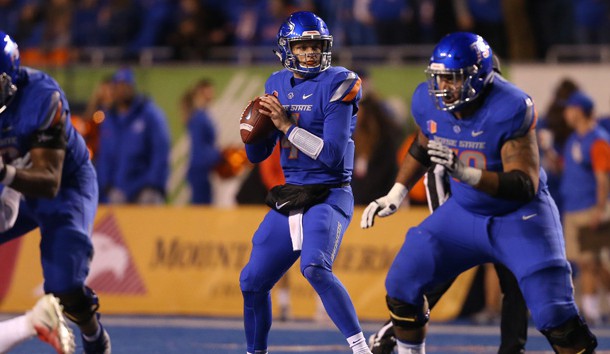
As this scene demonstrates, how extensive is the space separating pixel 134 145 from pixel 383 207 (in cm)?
572

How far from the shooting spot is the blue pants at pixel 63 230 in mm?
6066

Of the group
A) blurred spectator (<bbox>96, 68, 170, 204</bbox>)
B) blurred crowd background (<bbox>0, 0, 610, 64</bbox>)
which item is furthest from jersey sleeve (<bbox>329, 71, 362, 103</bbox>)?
blurred crowd background (<bbox>0, 0, 610, 64</bbox>)

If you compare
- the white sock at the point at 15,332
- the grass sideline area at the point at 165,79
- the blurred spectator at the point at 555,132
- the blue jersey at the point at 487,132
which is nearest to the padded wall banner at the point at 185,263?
the blurred spectator at the point at 555,132

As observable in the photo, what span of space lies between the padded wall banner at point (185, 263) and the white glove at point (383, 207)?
3895mm

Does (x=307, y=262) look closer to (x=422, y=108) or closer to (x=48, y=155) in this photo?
(x=422, y=108)

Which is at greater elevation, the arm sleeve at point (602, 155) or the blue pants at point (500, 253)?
the blue pants at point (500, 253)

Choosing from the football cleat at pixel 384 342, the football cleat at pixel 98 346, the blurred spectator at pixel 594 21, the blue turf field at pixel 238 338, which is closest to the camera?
the football cleat at pixel 98 346

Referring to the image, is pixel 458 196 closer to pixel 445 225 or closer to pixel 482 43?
pixel 445 225

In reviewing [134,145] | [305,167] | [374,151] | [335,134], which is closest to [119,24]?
[134,145]

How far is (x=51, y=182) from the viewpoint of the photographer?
5891 millimetres

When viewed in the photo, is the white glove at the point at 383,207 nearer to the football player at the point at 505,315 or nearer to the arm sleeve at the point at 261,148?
the football player at the point at 505,315

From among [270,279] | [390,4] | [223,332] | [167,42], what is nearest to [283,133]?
[270,279]

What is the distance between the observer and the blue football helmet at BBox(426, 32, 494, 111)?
5.51m

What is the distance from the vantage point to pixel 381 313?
32.0 ft
